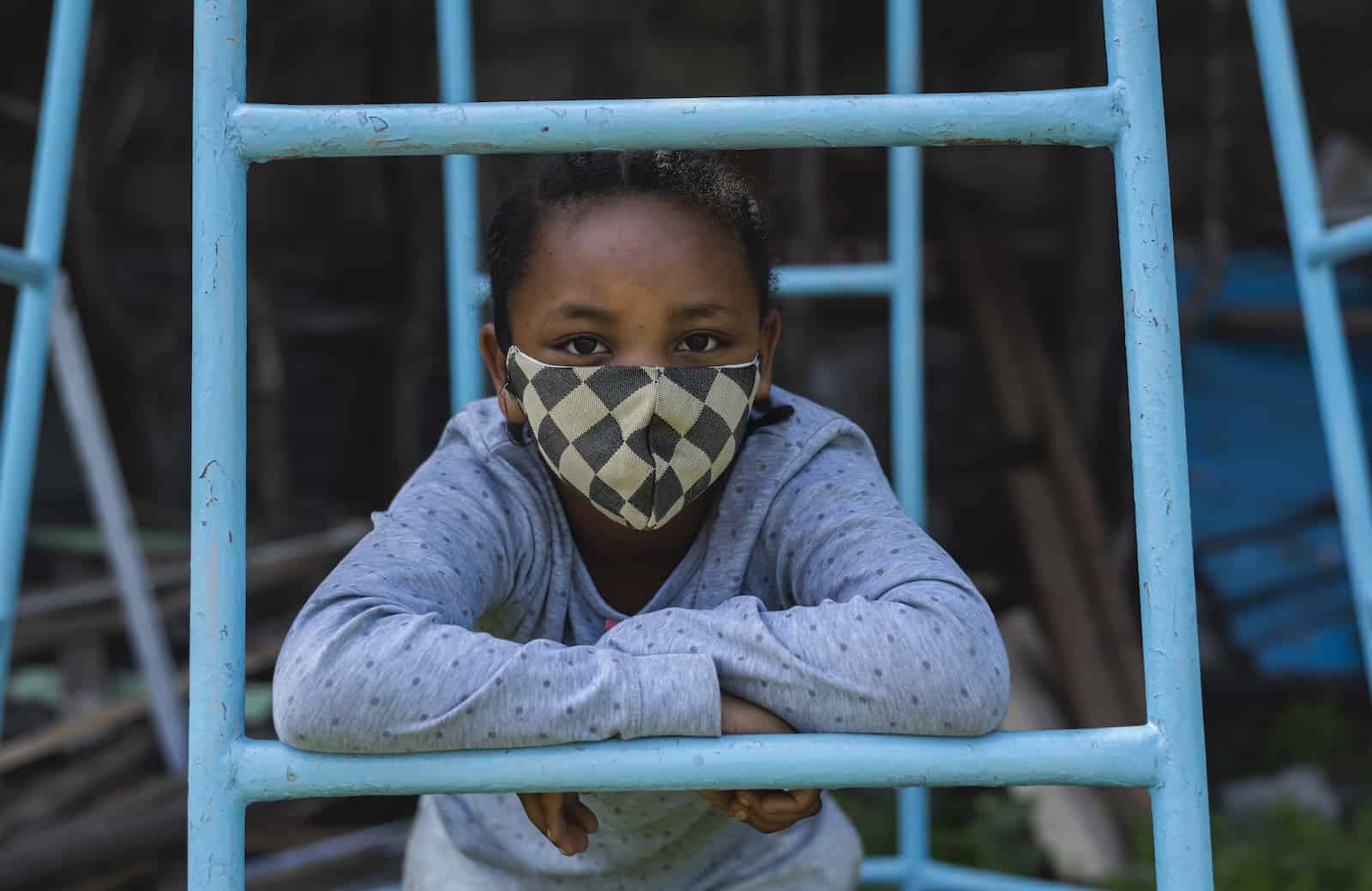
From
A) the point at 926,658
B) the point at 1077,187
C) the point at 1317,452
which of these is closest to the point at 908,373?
the point at 926,658

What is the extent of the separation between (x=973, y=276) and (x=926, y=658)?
262cm

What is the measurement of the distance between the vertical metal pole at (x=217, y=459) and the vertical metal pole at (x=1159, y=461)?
0.67 m

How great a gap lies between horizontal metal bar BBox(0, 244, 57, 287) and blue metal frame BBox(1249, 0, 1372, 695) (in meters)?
1.57

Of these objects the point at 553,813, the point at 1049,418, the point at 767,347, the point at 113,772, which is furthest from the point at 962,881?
the point at 113,772

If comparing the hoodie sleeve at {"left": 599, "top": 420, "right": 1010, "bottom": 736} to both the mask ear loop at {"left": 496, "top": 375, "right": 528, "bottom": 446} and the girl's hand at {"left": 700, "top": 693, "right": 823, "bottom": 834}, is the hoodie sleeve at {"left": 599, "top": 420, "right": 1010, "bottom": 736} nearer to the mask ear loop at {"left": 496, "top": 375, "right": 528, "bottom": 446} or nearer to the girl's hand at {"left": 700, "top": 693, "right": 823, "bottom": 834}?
the girl's hand at {"left": 700, "top": 693, "right": 823, "bottom": 834}

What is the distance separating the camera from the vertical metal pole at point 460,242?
1986 millimetres

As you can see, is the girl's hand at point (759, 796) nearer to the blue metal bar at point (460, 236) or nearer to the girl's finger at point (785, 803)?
the girl's finger at point (785, 803)

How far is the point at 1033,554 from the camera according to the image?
3.34 metres

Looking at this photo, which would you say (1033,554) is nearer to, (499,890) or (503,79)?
(503,79)

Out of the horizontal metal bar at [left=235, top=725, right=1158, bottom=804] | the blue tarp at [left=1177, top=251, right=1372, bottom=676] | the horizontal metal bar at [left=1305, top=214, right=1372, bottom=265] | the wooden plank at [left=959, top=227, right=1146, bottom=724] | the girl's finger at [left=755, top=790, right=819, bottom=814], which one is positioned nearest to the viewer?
the horizontal metal bar at [left=235, top=725, right=1158, bottom=804]

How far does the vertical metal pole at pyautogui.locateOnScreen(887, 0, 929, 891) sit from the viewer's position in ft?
6.91

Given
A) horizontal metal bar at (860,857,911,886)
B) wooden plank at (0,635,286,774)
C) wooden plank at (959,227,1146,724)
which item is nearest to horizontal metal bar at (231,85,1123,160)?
horizontal metal bar at (860,857,911,886)

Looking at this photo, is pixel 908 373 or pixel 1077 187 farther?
pixel 1077 187

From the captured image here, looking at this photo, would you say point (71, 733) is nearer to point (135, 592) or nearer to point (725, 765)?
point (135, 592)
